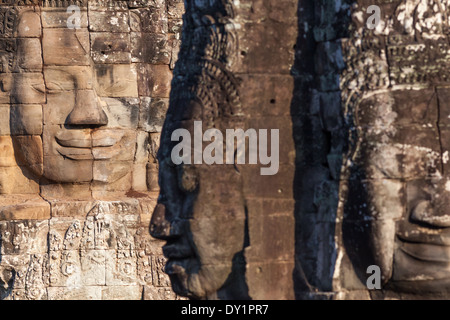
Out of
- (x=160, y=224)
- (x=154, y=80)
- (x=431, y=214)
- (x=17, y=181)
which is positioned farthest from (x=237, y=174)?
(x=17, y=181)

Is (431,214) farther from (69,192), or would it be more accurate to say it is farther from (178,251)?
(69,192)

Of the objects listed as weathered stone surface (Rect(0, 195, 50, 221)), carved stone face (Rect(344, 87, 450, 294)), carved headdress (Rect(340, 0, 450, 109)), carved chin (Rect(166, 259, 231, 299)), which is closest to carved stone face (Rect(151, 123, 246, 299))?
carved chin (Rect(166, 259, 231, 299))

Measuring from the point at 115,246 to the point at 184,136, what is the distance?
25.8 feet

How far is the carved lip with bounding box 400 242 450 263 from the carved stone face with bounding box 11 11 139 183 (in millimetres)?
8689

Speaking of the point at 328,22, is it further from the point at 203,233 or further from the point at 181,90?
the point at 203,233

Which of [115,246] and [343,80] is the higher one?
[343,80]

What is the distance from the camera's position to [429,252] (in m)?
5.27

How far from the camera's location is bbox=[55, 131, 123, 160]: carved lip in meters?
13.6

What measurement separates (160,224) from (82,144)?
792cm

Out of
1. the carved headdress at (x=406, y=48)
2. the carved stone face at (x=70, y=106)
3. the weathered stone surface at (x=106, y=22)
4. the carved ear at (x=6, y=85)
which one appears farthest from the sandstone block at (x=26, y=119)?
the carved headdress at (x=406, y=48)

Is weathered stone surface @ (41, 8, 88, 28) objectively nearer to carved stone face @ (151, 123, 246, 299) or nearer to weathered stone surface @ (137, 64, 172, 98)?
weathered stone surface @ (137, 64, 172, 98)

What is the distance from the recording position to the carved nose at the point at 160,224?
19.1 feet

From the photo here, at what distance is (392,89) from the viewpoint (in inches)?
207
